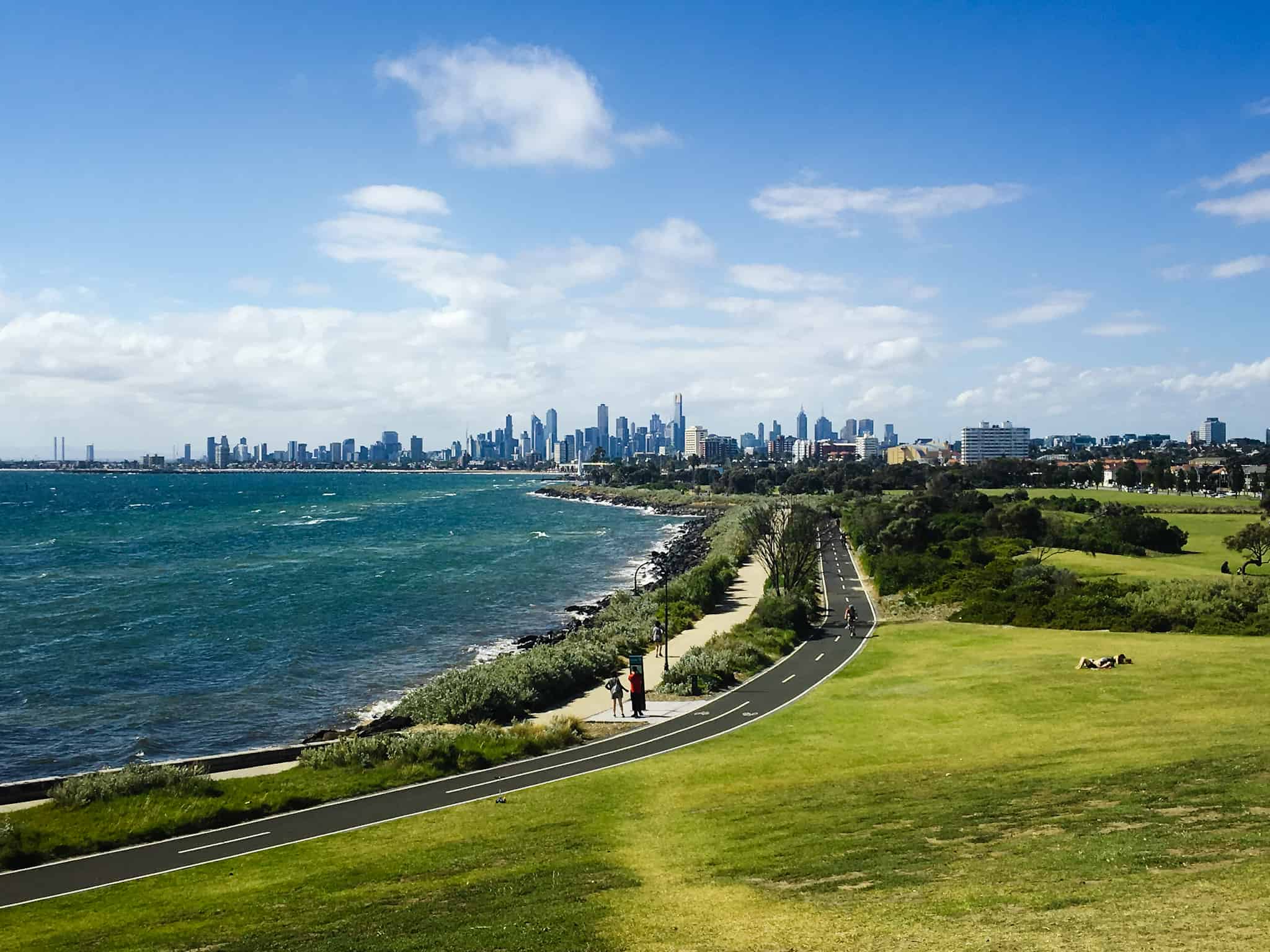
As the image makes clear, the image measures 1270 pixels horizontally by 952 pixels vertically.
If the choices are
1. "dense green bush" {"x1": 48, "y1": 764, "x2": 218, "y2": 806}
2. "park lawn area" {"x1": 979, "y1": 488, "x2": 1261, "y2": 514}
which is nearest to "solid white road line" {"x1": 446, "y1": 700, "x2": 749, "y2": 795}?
"dense green bush" {"x1": 48, "y1": 764, "x2": 218, "y2": 806}

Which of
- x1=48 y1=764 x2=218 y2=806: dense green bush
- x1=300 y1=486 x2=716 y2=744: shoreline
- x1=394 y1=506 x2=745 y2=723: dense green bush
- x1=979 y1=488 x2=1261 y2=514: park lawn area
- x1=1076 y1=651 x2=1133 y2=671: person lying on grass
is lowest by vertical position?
x1=300 y1=486 x2=716 y2=744: shoreline

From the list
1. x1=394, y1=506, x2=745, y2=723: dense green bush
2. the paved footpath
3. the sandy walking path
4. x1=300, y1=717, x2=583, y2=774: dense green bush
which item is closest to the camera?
the paved footpath

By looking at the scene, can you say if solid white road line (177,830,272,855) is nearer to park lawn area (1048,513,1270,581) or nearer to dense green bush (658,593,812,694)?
dense green bush (658,593,812,694)

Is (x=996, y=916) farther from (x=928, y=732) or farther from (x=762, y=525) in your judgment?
(x=762, y=525)

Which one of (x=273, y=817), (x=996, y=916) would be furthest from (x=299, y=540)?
(x=996, y=916)

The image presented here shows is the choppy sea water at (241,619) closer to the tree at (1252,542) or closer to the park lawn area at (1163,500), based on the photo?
the tree at (1252,542)

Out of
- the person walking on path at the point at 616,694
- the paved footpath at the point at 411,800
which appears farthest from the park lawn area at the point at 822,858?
the person walking on path at the point at 616,694
